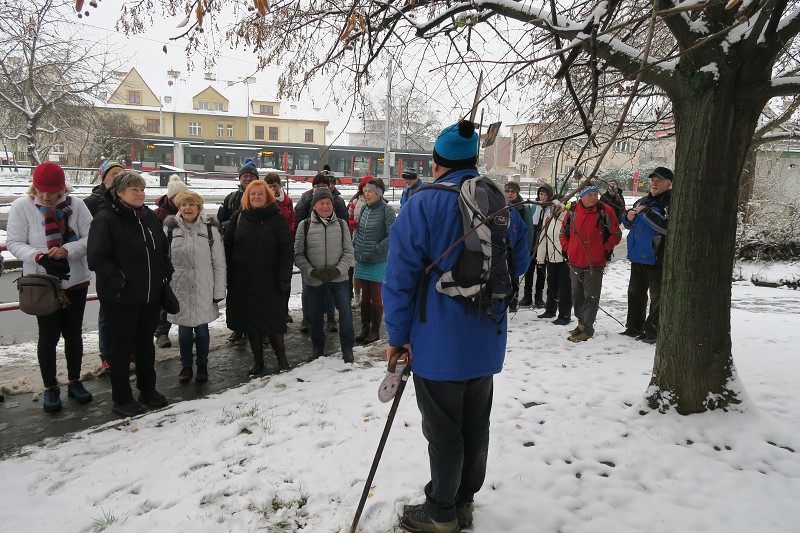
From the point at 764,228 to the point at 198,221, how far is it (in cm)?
1190

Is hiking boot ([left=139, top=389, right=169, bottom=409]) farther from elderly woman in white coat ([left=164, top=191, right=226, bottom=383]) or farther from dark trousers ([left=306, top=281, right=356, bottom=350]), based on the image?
dark trousers ([left=306, top=281, right=356, bottom=350])

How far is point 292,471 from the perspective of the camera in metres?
3.17

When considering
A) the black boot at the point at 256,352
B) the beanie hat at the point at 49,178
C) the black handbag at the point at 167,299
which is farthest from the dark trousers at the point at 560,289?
the beanie hat at the point at 49,178

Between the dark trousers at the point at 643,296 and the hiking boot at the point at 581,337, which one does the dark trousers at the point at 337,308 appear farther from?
the dark trousers at the point at 643,296

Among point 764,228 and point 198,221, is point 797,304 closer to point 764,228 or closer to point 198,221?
point 764,228

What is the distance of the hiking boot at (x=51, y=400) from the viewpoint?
164 inches

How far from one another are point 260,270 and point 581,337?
12.2ft

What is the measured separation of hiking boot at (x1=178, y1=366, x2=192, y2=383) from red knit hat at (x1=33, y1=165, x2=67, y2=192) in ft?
6.47

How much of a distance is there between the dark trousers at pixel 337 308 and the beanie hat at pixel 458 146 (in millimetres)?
3235

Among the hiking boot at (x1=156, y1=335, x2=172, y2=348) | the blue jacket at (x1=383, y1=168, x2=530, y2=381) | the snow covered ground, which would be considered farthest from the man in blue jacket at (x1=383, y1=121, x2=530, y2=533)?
the hiking boot at (x1=156, y1=335, x2=172, y2=348)

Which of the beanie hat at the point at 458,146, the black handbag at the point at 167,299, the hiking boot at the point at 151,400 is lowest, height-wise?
the hiking boot at the point at 151,400

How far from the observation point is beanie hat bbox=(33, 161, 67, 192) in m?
4.00

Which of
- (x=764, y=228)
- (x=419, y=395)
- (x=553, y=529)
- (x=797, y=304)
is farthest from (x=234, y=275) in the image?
(x=764, y=228)

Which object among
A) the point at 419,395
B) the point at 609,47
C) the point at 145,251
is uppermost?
the point at 609,47
